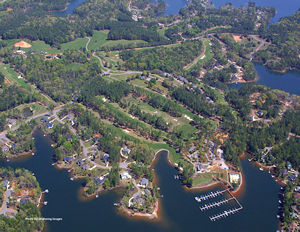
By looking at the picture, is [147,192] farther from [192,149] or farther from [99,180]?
[192,149]

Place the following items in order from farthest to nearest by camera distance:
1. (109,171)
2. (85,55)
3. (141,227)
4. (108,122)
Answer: (85,55) < (108,122) < (109,171) < (141,227)

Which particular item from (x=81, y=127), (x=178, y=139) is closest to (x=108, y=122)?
(x=81, y=127)

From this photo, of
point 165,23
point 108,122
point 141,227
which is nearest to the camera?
point 141,227

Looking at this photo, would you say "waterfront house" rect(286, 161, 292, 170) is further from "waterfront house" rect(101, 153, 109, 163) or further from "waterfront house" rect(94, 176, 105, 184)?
"waterfront house" rect(94, 176, 105, 184)

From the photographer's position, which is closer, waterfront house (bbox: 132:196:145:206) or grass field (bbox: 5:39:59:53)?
waterfront house (bbox: 132:196:145:206)

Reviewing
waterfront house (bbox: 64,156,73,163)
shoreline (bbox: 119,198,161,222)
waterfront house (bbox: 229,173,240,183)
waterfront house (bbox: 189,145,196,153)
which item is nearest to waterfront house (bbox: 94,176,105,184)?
shoreline (bbox: 119,198,161,222)

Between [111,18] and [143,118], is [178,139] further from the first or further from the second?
[111,18]
